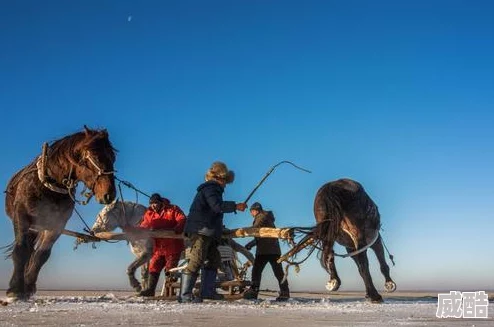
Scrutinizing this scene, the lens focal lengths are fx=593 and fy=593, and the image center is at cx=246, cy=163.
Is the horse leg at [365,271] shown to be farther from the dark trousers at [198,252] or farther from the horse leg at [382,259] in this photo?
the dark trousers at [198,252]

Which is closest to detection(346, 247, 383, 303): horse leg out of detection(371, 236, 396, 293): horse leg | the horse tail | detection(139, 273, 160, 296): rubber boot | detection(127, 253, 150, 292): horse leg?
Answer: the horse tail

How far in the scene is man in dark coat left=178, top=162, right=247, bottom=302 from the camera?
7.72m

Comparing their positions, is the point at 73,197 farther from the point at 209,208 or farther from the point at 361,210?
the point at 361,210

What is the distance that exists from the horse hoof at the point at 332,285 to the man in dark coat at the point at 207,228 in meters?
1.79

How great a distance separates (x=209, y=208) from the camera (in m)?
8.02

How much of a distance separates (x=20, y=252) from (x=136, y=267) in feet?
14.5

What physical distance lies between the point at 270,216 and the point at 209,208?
283cm

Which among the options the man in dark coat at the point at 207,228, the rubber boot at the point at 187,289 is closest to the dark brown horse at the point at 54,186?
the man in dark coat at the point at 207,228

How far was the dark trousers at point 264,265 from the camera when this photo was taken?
1036 cm

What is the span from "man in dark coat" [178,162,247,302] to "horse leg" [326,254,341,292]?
1792 millimetres

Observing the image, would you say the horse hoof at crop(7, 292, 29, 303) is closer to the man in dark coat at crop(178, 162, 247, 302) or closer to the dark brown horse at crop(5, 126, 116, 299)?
the dark brown horse at crop(5, 126, 116, 299)

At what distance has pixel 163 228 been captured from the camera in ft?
34.9

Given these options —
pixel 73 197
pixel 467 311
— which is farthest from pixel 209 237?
pixel 467 311

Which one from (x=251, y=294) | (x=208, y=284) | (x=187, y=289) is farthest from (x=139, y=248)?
(x=187, y=289)
